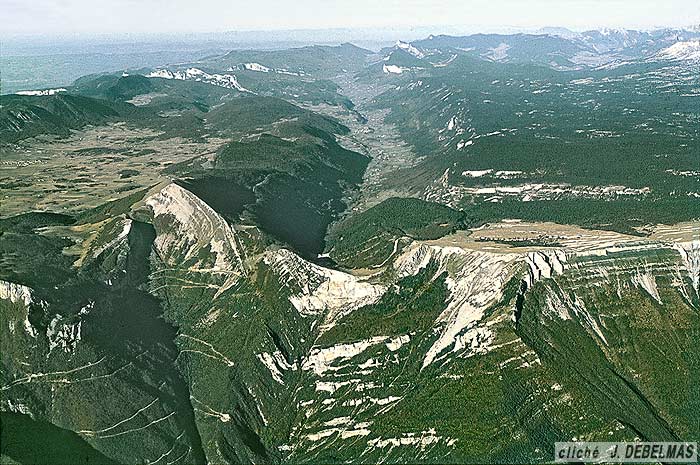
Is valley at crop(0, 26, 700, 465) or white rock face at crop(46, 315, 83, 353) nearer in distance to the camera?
valley at crop(0, 26, 700, 465)

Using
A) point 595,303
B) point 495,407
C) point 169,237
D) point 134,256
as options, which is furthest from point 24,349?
point 595,303

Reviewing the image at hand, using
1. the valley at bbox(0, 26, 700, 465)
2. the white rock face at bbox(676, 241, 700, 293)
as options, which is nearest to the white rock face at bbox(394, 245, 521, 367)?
the valley at bbox(0, 26, 700, 465)

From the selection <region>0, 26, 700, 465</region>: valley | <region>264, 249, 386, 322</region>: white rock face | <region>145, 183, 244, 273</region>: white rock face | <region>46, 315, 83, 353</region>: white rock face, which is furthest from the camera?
<region>145, 183, 244, 273</region>: white rock face

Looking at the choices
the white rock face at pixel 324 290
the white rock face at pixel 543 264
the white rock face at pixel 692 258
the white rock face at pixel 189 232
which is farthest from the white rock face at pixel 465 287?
the white rock face at pixel 189 232

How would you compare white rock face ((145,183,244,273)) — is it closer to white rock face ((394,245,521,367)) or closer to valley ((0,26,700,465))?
valley ((0,26,700,465))

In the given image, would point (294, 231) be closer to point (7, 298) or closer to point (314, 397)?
point (314, 397)
